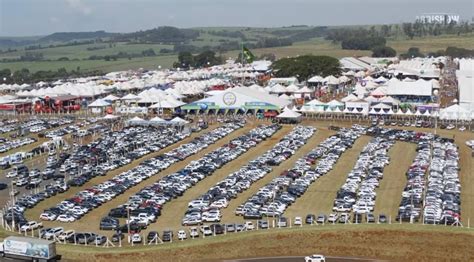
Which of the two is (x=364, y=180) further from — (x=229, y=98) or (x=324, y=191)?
(x=229, y=98)

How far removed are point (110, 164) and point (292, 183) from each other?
13.0 m

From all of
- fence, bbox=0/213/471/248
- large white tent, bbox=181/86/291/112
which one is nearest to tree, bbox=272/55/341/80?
large white tent, bbox=181/86/291/112

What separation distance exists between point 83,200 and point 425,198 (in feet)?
58.4

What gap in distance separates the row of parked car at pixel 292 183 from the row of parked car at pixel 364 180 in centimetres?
190

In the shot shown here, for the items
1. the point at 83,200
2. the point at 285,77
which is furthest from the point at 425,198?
the point at 285,77

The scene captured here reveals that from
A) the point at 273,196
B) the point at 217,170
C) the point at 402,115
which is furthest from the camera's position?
the point at 402,115

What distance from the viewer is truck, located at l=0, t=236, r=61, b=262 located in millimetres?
23258

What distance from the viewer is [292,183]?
1353 inches

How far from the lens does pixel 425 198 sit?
30.2m

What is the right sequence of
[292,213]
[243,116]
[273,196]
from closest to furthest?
[292,213]
[273,196]
[243,116]

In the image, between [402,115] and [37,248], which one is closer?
A: [37,248]

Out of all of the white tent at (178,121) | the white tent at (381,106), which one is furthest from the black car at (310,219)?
the white tent at (381,106)

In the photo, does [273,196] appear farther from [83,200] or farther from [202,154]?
[202,154]

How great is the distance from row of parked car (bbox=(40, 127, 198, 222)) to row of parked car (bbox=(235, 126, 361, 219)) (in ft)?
26.6
